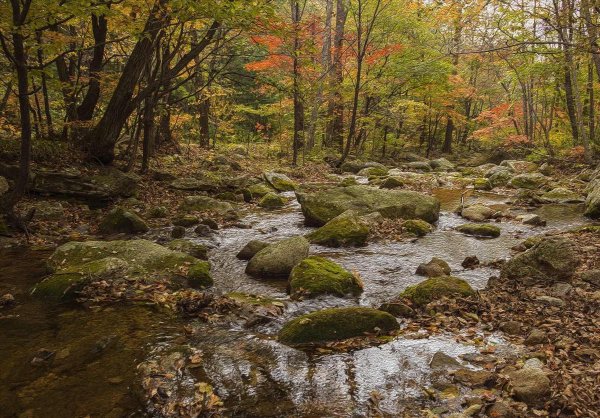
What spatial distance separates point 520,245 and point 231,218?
628 centimetres

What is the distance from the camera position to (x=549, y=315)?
4836 mm

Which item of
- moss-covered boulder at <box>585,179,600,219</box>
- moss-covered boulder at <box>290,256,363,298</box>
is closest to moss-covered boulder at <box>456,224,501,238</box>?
moss-covered boulder at <box>585,179,600,219</box>

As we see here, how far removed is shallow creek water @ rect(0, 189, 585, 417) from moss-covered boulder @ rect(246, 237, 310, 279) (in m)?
0.33

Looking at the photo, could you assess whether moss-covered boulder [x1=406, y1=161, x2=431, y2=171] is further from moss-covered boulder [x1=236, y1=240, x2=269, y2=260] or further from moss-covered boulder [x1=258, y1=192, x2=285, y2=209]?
moss-covered boulder [x1=236, y1=240, x2=269, y2=260]

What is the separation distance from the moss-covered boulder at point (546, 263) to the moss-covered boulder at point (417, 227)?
9.44 feet

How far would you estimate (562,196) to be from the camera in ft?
39.1

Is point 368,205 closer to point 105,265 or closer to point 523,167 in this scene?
point 105,265

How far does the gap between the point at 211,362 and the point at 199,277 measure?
87.8 inches

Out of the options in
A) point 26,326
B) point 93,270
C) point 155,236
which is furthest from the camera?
point 155,236

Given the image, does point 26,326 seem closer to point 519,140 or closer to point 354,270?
point 354,270

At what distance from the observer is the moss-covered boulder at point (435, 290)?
5441 millimetres

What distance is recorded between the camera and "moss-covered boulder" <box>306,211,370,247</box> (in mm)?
8234

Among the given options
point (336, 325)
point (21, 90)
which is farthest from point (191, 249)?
point (336, 325)

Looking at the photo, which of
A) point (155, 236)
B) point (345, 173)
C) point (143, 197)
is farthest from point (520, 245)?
point (345, 173)
